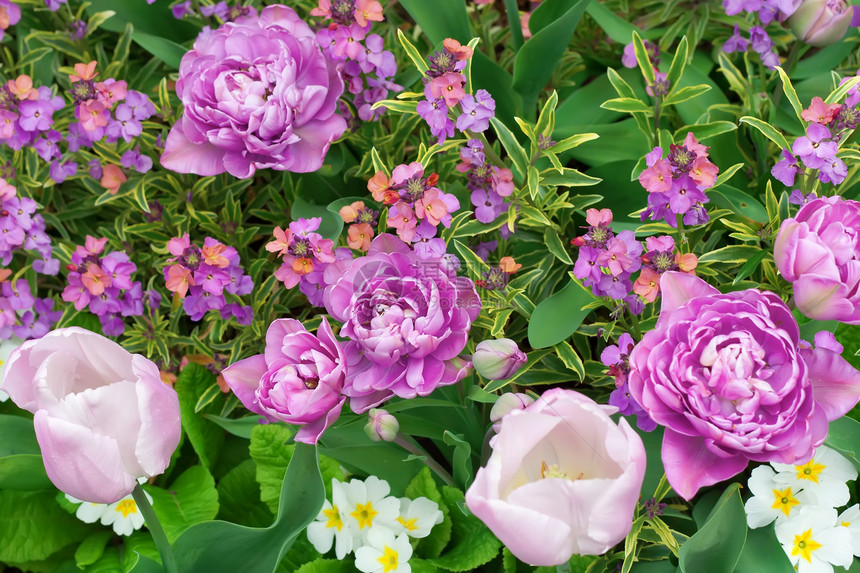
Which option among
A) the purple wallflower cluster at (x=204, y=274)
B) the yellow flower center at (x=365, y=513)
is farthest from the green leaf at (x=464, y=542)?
the purple wallflower cluster at (x=204, y=274)

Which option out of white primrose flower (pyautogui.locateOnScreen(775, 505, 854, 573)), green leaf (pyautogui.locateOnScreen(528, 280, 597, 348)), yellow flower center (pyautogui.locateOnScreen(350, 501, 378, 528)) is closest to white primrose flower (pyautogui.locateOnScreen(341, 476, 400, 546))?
yellow flower center (pyautogui.locateOnScreen(350, 501, 378, 528))

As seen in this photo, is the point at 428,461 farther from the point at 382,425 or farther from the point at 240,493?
the point at 240,493

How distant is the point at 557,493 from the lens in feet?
2.39

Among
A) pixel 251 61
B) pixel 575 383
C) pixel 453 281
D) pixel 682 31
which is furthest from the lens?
pixel 682 31

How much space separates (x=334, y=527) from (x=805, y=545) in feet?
2.34

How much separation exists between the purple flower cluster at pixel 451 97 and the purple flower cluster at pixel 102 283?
618mm

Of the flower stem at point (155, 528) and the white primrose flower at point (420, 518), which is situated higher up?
the flower stem at point (155, 528)

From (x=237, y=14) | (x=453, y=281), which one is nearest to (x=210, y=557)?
(x=453, y=281)

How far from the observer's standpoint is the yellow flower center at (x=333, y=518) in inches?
49.6

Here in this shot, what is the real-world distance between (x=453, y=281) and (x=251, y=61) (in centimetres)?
49

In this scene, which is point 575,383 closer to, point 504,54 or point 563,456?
point 563,456

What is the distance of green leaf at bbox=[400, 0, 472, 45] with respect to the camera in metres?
1.34

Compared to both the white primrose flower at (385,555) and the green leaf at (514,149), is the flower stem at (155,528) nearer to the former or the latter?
the white primrose flower at (385,555)

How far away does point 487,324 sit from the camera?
4.01 ft
